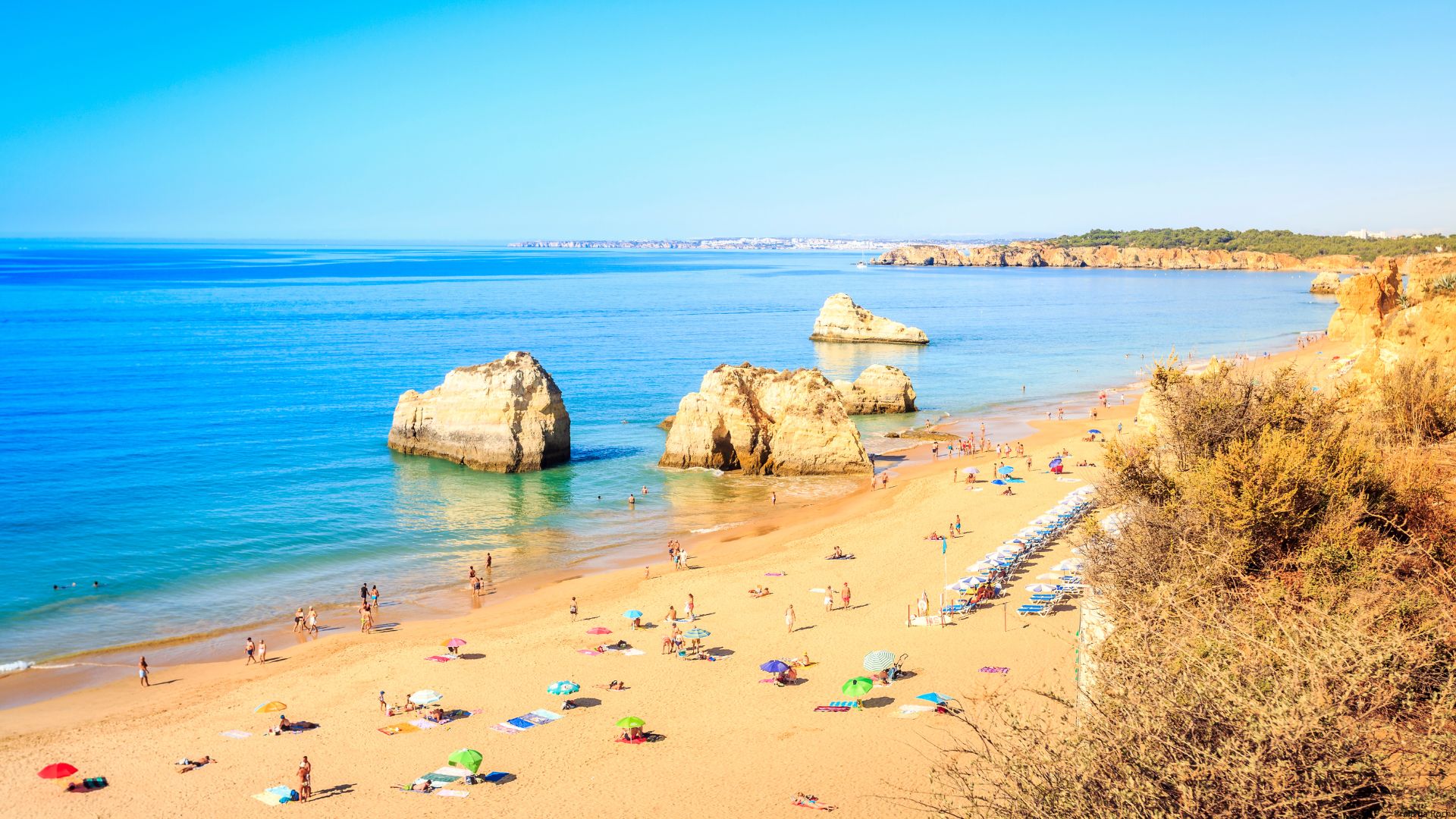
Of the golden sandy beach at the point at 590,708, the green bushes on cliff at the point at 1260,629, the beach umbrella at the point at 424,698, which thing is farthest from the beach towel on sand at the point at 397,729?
the green bushes on cliff at the point at 1260,629

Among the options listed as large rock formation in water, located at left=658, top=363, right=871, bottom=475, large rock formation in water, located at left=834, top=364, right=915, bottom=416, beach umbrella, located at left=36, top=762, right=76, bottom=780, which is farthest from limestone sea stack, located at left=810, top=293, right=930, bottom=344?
beach umbrella, located at left=36, top=762, right=76, bottom=780

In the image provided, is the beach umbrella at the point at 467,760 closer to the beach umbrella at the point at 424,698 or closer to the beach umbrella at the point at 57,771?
the beach umbrella at the point at 424,698

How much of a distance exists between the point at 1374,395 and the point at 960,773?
24.5m

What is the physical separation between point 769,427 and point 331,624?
22.5 meters

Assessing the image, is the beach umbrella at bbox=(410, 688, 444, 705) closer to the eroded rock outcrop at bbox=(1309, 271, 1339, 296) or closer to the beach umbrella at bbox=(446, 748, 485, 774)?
the beach umbrella at bbox=(446, 748, 485, 774)

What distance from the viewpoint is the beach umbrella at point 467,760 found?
1789cm

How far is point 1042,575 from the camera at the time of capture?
92.5ft

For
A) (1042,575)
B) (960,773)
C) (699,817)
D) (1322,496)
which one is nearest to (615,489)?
(1042,575)

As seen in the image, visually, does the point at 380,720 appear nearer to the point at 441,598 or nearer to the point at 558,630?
the point at 558,630

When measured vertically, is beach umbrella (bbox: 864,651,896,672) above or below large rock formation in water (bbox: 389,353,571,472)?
below

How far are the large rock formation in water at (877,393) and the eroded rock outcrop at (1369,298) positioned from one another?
110 feet

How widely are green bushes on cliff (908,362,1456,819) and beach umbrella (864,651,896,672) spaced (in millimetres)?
2367

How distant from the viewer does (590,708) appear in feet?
69.2

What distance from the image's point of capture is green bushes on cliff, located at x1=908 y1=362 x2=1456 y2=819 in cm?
837
